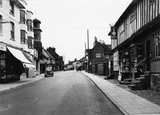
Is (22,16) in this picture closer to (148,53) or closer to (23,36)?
(23,36)

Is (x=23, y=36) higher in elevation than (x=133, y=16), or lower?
lower

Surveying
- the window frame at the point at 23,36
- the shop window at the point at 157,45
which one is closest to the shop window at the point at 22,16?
the window frame at the point at 23,36

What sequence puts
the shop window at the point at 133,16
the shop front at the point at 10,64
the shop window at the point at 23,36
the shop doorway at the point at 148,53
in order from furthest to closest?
1. the shop window at the point at 23,36
2. the shop front at the point at 10,64
3. the shop window at the point at 133,16
4. the shop doorway at the point at 148,53

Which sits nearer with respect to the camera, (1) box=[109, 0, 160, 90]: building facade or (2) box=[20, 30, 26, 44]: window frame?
(1) box=[109, 0, 160, 90]: building facade

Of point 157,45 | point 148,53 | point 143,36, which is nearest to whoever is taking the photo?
point 157,45

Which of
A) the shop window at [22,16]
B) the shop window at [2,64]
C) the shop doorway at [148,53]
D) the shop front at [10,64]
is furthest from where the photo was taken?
the shop window at [22,16]

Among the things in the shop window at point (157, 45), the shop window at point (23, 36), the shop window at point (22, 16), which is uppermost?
the shop window at point (22, 16)

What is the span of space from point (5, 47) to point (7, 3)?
5307 millimetres

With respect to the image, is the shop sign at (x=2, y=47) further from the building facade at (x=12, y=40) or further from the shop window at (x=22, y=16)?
the shop window at (x=22, y=16)

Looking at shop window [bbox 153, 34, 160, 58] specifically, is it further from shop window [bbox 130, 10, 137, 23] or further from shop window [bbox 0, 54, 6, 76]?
shop window [bbox 0, 54, 6, 76]

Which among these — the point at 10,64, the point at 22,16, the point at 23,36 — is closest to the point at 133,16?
the point at 10,64

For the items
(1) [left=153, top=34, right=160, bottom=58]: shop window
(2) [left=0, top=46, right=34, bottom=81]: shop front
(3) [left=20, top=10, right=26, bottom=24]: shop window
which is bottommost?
(2) [left=0, top=46, right=34, bottom=81]: shop front

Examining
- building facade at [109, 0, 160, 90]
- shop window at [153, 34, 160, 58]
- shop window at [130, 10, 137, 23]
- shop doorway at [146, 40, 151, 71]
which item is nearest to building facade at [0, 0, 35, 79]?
building facade at [109, 0, 160, 90]

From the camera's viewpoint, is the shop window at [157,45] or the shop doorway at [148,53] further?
the shop doorway at [148,53]
